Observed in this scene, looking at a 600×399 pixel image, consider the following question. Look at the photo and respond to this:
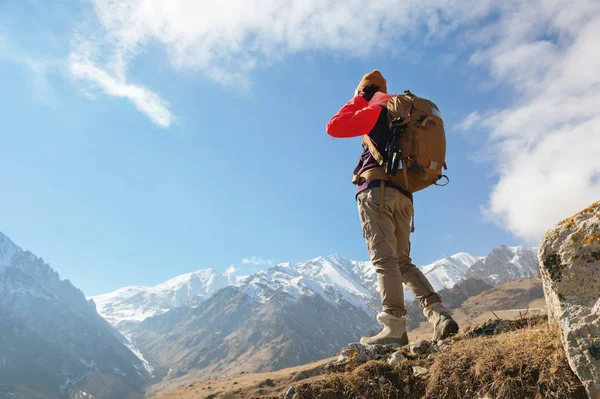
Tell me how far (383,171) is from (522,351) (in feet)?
9.93

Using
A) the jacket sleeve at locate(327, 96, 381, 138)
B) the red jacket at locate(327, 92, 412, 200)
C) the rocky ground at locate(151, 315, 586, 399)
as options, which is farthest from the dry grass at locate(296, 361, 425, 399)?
the jacket sleeve at locate(327, 96, 381, 138)

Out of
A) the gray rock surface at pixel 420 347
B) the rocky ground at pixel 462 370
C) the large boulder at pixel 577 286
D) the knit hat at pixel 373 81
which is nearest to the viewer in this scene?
the large boulder at pixel 577 286

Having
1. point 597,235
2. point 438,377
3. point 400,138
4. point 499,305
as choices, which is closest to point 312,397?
point 438,377

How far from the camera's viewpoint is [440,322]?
568 cm

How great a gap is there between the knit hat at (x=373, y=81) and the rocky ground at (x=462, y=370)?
390 cm

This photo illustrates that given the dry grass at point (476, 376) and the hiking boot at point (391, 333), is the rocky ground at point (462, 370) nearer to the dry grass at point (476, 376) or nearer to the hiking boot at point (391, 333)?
the dry grass at point (476, 376)

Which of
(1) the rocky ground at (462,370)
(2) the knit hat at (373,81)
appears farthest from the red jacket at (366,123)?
(1) the rocky ground at (462,370)

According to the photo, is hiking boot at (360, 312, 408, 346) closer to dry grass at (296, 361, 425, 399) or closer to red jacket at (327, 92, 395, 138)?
dry grass at (296, 361, 425, 399)

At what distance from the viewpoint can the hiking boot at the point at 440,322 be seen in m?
5.54

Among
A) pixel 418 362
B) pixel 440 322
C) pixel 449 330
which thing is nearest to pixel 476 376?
pixel 418 362

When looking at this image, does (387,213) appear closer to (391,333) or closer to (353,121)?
(353,121)

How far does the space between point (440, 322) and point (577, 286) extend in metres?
2.68

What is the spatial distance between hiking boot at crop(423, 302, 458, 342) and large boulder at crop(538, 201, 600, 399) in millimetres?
2014

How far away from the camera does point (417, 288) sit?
244 inches
